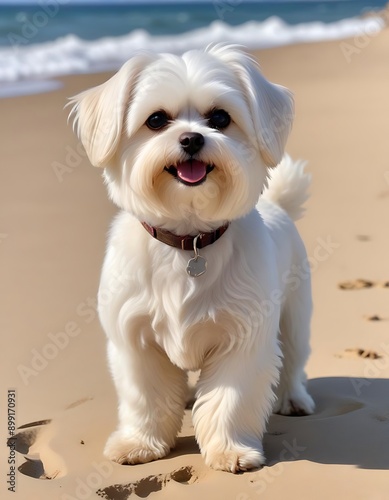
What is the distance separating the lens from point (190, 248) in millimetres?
3051

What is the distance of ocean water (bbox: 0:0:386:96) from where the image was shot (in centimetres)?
1280

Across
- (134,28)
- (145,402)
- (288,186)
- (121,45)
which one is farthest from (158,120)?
(134,28)

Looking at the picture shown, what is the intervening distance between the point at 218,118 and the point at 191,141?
0.21 metres

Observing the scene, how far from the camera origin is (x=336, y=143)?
8227 millimetres

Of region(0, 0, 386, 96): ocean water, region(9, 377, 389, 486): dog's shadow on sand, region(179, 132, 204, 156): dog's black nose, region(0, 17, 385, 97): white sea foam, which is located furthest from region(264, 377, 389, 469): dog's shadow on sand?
region(0, 0, 386, 96): ocean water

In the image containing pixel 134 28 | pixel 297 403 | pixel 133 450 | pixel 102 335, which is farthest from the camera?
pixel 134 28

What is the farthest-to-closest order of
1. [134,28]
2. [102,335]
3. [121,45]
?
1. [134,28]
2. [121,45]
3. [102,335]

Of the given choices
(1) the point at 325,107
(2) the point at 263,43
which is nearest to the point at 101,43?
(2) the point at 263,43

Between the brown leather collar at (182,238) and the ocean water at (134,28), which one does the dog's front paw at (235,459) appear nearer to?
the brown leather collar at (182,238)

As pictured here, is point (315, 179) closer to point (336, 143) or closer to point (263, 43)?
point (336, 143)

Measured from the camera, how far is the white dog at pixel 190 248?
9.22 feet

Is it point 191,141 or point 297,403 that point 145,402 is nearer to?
point 297,403

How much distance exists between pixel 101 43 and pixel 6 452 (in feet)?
46.4

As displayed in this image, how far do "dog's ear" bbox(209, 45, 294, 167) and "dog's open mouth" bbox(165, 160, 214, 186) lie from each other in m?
0.24
